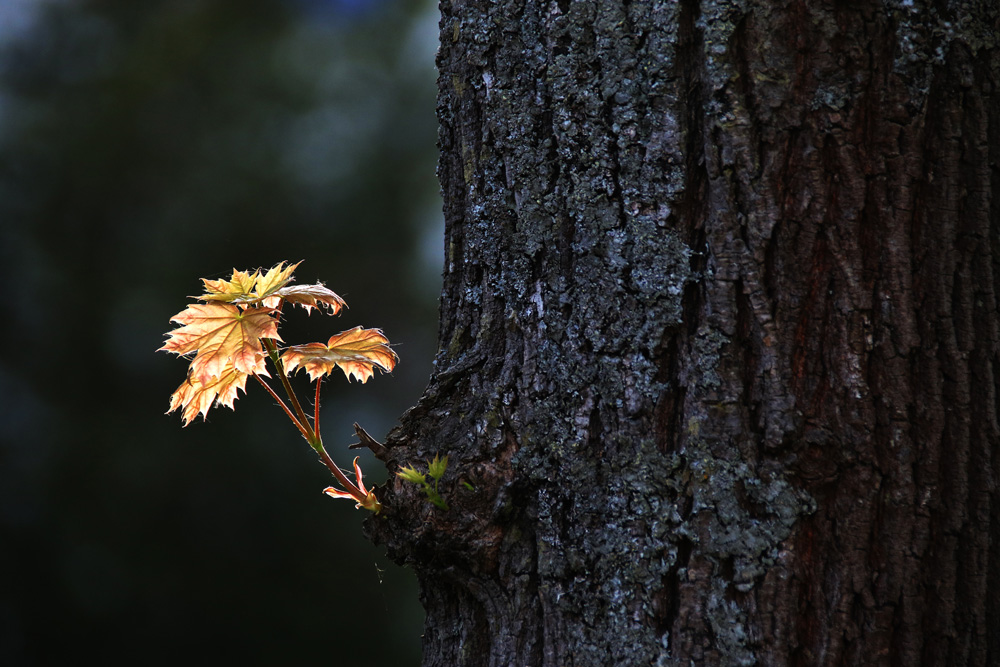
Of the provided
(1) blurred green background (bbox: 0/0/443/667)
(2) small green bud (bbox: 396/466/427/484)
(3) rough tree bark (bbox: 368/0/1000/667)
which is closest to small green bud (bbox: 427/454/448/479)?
(2) small green bud (bbox: 396/466/427/484)

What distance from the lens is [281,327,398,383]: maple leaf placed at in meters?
0.90

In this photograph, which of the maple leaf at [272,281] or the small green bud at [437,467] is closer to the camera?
the small green bud at [437,467]

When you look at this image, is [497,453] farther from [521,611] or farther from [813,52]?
[813,52]

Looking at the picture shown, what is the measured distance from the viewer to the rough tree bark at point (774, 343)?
669 millimetres

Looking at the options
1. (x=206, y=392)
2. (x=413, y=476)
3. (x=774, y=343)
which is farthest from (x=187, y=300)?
(x=774, y=343)

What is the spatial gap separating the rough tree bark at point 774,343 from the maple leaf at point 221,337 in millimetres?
373

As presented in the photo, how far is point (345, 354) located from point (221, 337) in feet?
0.52

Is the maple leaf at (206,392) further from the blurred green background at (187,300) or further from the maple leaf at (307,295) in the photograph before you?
the blurred green background at (187,300)

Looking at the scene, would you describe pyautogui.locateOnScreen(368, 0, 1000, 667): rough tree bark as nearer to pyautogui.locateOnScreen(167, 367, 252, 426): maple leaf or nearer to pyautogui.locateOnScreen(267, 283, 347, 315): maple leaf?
pyautogui.locateOnScreen(267, 283, 347, 315): maple leaf

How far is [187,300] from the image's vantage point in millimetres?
2574

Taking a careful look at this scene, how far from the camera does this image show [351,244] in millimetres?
2797

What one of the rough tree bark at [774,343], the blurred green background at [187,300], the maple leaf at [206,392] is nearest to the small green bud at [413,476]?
the rough tree bark at [774,343]

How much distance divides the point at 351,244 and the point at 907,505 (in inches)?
95.1

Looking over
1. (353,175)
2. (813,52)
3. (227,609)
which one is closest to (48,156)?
(353,175)
